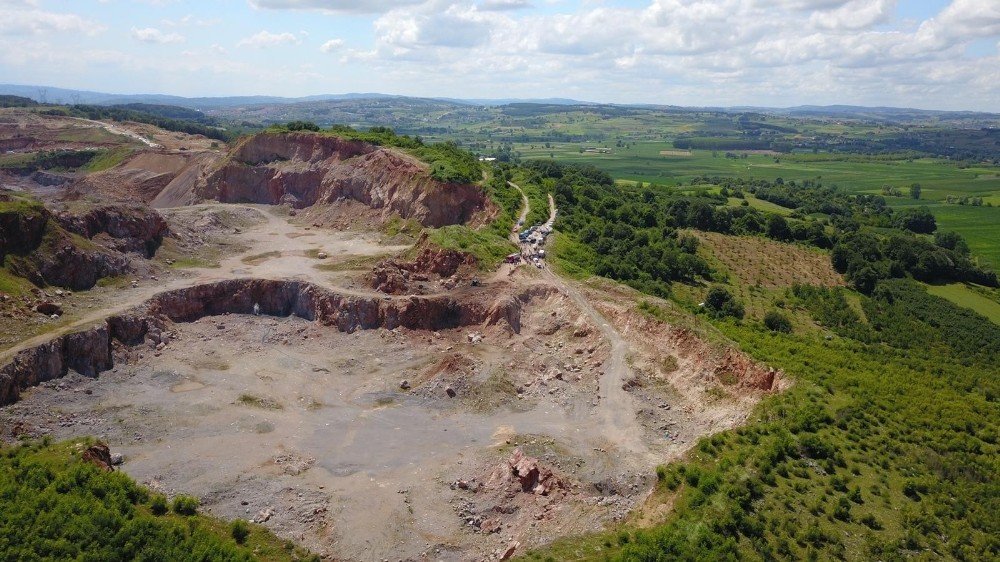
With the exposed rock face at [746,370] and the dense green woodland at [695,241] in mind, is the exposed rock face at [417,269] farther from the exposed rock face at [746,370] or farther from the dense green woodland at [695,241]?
the exposed rock face at [746,370]

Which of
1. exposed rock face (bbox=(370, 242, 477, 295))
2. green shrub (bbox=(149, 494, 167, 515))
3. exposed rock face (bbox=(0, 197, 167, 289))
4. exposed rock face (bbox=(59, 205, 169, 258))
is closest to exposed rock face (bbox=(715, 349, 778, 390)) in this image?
exposed rock face (bbox=(370, 242, 477, 295))

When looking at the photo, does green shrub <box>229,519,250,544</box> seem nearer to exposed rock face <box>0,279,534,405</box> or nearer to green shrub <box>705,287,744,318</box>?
exposed rock face <box>0,279,534,405</box>

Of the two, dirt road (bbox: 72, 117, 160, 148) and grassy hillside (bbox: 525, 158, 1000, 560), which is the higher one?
dirt road (bbox: 72, 117, 160, 148)

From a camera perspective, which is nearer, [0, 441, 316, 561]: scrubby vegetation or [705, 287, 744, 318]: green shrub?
[0, 441, 316, 561]: scrubby vegetation

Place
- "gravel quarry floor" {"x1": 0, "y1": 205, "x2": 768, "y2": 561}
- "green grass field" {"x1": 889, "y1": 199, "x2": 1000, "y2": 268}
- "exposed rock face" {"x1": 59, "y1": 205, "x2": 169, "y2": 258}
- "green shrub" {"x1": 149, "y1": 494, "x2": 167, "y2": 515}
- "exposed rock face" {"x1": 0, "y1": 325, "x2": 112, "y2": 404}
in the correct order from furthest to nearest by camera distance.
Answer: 1. "green grass field" {"x1": 889, "y1": 199, "x2": 1000, "y2": 268}
2. "exposed rock face" {"x1": 59, "y1": 205, "x2": 169, "y2": 258}
3. "exposed rock face" {"x1": 0, "y1": 325, "x2": 112, "y2": 404}
4. "gravel quarry floor" {"x1": 0, "y1": 205, "x2": 768, "y2": 561}
5. "green shrub" {"x1": 149, "y1": 494, "x2": 167, "y2": 515}

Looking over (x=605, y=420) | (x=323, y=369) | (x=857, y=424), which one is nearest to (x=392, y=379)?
(x=323, y=369)

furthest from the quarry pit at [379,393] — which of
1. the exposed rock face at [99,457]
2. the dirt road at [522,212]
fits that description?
the dirt road at [522,212]

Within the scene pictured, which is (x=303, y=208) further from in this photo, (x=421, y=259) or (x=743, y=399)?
(x=743, y=399)

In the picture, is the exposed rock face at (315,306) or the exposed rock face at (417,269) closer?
the exposed rock face at (315,306)
